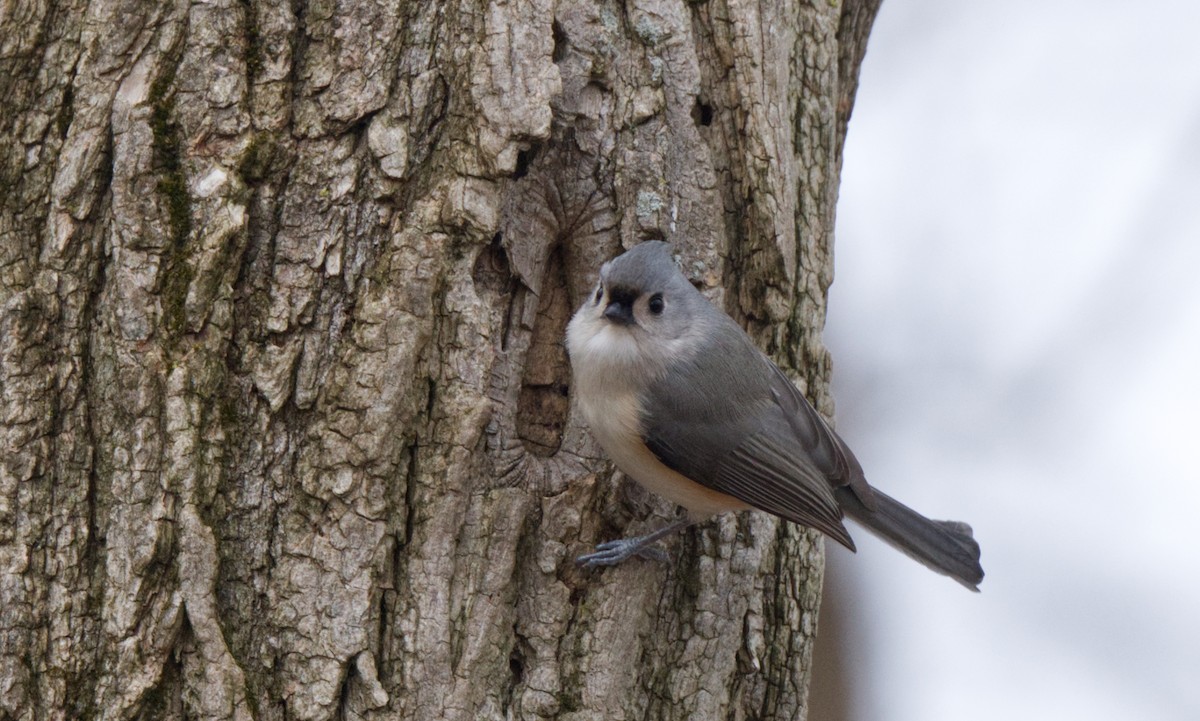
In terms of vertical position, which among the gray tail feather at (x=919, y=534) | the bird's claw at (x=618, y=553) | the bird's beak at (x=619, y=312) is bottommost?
the bird's claw at (x=618, y=553)

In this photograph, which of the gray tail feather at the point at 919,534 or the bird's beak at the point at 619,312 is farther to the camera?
the gray tail feather at the point at 919,534

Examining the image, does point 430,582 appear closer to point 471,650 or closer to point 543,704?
point 471,650

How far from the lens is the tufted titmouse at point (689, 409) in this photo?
237 cm

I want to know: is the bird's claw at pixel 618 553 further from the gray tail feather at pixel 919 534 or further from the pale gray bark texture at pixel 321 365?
the gray tail feather at pixel 919 534

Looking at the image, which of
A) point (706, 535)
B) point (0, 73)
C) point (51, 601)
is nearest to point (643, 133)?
point (706, 535)

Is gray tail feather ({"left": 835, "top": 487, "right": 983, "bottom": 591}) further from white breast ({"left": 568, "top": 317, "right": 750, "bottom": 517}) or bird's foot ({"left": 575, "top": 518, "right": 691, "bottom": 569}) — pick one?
bird's foot ({"left": 575, "top": 518, "right": 691, "bottom": 569})

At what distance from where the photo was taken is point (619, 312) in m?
2.38

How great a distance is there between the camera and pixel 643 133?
234 cm

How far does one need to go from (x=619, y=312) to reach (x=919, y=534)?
1077mm

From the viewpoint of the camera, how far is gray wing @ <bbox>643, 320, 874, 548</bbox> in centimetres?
248

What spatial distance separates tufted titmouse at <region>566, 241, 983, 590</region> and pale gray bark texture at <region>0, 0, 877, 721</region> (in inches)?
4.7

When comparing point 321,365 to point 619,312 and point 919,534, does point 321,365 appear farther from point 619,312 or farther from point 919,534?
point 919,534

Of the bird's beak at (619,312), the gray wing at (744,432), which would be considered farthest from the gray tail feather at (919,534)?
the bird's beak at (619,312)

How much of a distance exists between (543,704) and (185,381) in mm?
894
